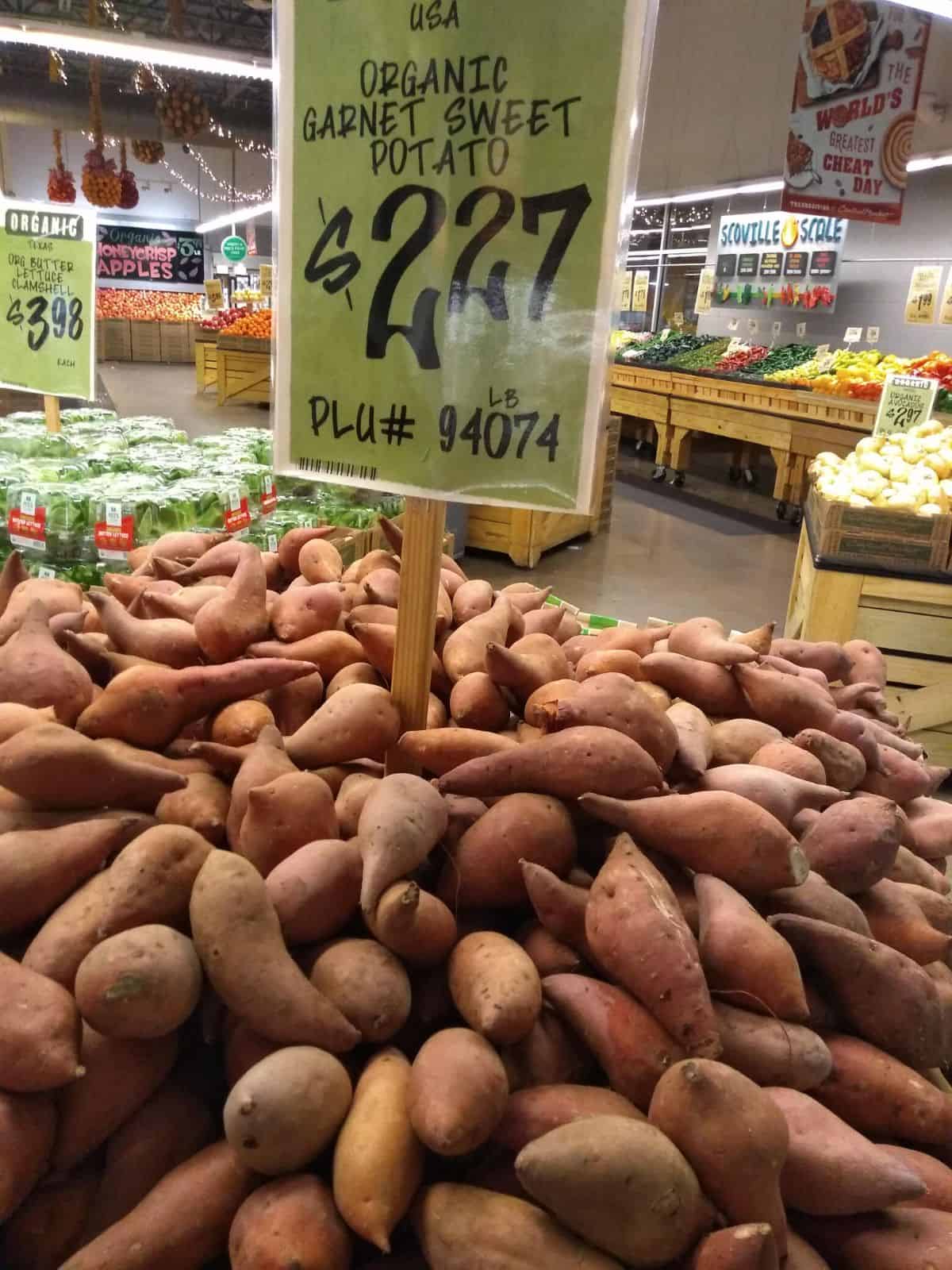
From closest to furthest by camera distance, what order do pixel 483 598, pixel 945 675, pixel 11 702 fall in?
pixel 11 702, pixel 483 598, pixel 945 675

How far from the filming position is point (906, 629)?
153 inches

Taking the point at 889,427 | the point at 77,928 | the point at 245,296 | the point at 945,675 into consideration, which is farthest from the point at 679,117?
the point at 77,928

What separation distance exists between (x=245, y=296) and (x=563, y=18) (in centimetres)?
1681

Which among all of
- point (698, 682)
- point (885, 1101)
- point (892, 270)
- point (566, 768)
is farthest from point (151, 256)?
point (885, 1101)

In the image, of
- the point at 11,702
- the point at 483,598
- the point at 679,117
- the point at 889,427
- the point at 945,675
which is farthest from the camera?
the point at 679,117

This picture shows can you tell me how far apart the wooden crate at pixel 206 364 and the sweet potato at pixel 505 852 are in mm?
12883

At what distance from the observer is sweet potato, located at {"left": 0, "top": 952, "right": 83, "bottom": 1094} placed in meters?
0.77

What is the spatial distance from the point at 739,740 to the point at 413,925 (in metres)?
0.62

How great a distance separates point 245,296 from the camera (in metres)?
16.3

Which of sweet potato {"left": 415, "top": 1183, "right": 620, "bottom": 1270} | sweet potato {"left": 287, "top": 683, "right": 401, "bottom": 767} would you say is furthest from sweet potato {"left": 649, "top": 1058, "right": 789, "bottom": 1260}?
sweet potato {"left": 287, "top": 683, "right": 401, "bottom": 767}

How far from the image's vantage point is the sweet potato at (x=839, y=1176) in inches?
31.0

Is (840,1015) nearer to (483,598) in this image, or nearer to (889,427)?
(483,598)

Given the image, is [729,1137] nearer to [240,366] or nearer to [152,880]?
[152,880]

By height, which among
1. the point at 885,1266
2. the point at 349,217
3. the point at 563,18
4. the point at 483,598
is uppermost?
the point at 563,18
